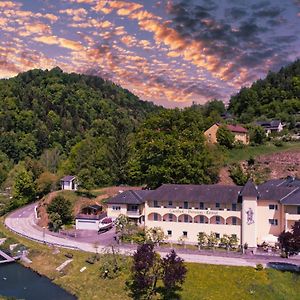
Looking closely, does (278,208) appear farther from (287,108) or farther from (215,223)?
(287,108)

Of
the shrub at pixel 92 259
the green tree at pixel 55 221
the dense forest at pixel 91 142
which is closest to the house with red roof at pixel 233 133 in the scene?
the dense forest at pixel 91 142

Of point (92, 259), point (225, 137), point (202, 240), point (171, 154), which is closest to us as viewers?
point (92, 259)

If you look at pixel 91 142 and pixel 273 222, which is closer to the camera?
pixel 273 222

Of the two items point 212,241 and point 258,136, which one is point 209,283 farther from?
point 258,136

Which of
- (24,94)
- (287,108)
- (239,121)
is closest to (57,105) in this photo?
(24,94)

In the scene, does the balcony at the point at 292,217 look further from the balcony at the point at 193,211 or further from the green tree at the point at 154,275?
the green tree at the point at 154,275

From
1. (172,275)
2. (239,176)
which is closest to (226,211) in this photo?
(172,275)
